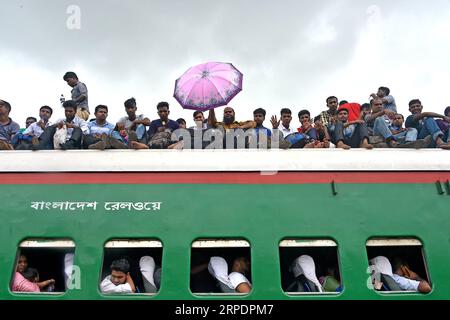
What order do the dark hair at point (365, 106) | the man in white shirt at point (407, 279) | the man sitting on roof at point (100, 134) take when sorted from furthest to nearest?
the dark hair at point (365, 106), the man sitting on roof at point (100, 134), the man in white shirt at point (407, 279)

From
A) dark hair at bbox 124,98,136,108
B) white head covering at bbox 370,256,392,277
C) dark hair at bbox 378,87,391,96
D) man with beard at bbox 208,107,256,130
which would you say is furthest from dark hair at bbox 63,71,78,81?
white head covering at bbox 370,256,392,277

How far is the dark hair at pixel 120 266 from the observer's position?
407 cm

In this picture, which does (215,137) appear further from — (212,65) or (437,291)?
(437,291)

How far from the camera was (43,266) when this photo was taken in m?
4.32

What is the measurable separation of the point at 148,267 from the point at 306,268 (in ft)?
4.92

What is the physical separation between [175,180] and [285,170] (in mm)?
1154

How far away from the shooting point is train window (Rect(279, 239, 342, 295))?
406cm

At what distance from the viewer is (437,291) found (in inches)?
156

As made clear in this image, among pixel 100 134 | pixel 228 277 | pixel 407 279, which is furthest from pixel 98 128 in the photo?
pixel 407 279

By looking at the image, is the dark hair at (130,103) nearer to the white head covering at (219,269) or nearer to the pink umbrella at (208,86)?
the pink umbrella at (208,86)

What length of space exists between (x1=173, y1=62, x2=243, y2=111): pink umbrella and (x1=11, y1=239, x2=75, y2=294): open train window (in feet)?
7.92

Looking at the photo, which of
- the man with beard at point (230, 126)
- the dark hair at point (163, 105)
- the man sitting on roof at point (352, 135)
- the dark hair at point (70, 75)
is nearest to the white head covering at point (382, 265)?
the man sitting on roof at point (352, 135)
